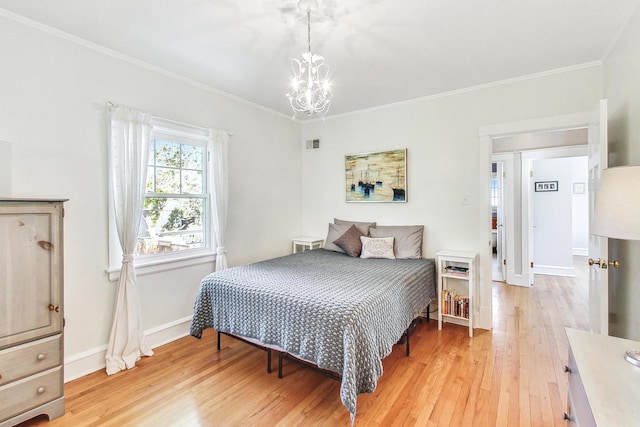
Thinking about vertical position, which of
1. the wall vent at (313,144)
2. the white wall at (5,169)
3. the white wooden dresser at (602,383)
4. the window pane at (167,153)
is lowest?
the white wooden dresser at (602,383)

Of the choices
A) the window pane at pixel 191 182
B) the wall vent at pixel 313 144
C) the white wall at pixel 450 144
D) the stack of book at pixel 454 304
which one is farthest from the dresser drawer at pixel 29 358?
the wall vent at pixel 313 144

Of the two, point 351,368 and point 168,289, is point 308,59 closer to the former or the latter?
point 351,368

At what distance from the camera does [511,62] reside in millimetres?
2664

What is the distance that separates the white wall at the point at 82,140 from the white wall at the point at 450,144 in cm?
185

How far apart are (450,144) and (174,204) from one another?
9.87 ft

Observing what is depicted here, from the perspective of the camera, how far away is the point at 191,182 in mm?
3158

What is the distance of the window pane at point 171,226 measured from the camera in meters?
2.81

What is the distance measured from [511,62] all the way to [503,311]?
2.77 meters

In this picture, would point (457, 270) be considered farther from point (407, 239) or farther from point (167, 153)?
point (167, 153)

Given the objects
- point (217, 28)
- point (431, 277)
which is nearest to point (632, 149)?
point (431, 277)

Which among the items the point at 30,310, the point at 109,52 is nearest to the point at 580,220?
the point at 109,52

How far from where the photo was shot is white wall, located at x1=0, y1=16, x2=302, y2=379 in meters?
2.04

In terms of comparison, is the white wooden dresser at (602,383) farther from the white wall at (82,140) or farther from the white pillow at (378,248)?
the white wall at (82,140)

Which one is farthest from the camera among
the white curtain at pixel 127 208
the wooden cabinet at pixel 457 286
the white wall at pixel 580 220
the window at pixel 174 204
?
the white wall at pixel 580 220
